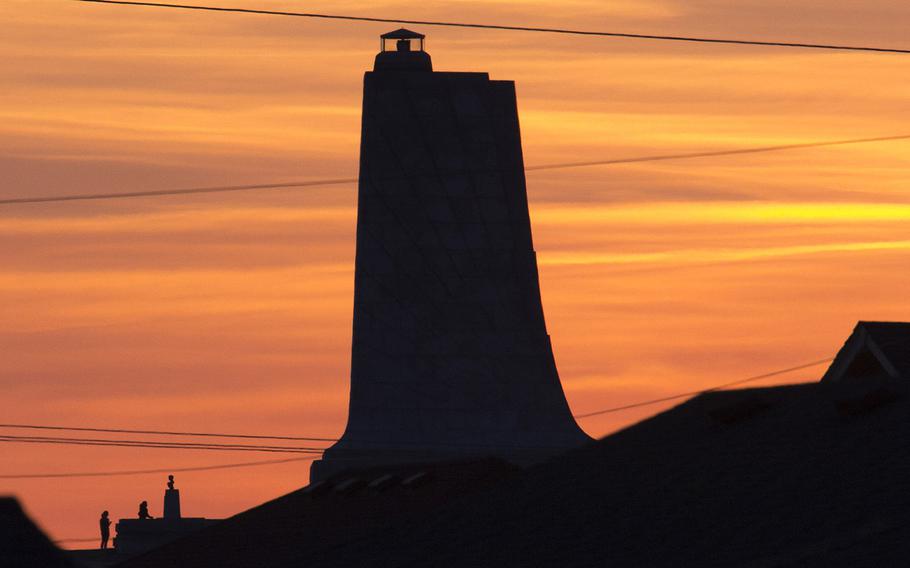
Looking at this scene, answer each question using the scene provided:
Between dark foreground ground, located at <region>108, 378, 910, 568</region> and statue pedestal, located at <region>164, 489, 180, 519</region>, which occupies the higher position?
statue pedestal, located at <region>164, 489, 180, 519</region>

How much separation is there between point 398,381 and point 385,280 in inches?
144

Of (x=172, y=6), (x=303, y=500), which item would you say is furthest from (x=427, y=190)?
(x=172, y=6)

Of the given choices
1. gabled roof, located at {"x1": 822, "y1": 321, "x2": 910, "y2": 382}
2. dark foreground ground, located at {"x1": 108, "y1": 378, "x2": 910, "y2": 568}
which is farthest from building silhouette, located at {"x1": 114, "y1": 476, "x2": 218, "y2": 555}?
dark foreground ground, located at {"x1": 108, "y1": 378, "x2": 910, "y2": 568}

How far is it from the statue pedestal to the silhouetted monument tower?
9.61 m

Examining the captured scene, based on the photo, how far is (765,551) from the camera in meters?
25.6

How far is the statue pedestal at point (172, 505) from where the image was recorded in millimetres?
74688

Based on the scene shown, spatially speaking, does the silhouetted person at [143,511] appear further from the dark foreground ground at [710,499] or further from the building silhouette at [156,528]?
the dark foreground ground at [710,499]

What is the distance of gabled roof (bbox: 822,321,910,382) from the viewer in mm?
37844

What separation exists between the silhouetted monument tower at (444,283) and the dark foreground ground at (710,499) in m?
49.3

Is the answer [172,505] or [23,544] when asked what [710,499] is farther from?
[172,505]

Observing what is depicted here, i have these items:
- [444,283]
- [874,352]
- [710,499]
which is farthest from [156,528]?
[710,499]

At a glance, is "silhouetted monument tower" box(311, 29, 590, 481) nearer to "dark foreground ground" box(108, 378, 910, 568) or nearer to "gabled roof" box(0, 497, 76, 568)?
"dark foreground ground" box(108, 378, 910, 568)

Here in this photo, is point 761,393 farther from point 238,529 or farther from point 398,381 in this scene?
point 398,381

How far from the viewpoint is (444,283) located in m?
87.5
